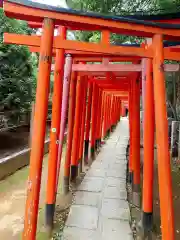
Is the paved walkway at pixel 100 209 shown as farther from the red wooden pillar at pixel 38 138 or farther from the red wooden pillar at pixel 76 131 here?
the red wooden pillar at pixel 38 138

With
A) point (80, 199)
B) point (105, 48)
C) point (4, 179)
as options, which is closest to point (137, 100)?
point (80, 199)

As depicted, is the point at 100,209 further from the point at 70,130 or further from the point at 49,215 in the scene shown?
the point at 70,130

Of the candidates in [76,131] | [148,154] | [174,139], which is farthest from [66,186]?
[174,139]

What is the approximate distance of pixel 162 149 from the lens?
2871 millimetres

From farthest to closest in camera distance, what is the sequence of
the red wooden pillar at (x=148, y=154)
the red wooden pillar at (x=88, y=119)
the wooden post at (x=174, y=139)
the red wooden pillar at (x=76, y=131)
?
the wooden post at (x=174, y=139)
the red wooden pillar at (x=88, y=119)
the red wooden pillar at (x=76, y=131)
the red wooden pillar at (x=148, y=154)

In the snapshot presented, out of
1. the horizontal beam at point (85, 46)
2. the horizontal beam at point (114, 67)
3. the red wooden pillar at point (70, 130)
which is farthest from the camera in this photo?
the red wooden pillar at point (70, 130)

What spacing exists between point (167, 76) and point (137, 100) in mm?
7088

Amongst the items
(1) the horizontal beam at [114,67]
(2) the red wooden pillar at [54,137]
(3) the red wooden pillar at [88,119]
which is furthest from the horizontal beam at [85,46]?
(3) the red wooden pillar at [88,119]

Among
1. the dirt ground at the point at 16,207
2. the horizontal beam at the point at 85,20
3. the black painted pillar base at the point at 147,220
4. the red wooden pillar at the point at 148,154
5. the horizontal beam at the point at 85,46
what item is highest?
the horizontal beam at the point at 85,20

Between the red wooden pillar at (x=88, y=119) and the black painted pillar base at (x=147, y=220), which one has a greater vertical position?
the red wooden pillar at (x=88, y=119)

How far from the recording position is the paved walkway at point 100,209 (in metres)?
4.04

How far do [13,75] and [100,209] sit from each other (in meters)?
5.37

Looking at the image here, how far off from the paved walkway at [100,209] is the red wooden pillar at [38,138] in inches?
54.5

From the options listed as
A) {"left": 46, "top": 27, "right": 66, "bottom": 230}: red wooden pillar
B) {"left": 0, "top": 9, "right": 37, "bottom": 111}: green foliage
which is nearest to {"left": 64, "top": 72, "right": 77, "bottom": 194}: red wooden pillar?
{"left": 46, "top": 27, "right": 66, "bottom": 230}: red wooden pillar
